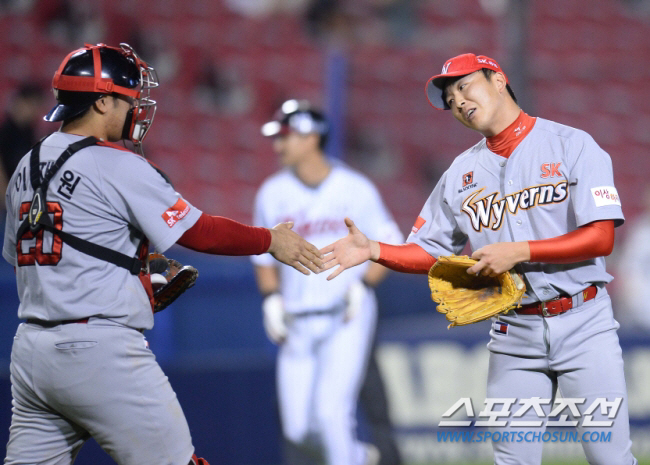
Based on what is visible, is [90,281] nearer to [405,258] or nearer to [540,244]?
[405,258]

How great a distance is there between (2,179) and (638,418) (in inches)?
190

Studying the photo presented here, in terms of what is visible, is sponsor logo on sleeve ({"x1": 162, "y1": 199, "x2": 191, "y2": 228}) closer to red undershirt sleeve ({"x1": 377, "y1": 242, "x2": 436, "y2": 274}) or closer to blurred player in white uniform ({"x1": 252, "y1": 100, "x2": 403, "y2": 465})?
red undershirt sleeve ({"x1": 377, "y1": 242, "x2": 436, "y2": 274})

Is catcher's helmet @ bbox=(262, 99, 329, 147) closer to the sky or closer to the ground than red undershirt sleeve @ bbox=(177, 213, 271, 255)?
closer to the sky

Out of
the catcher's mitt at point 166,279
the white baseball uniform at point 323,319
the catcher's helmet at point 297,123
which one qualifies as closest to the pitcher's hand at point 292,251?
the catcher's mitt at point 166,279

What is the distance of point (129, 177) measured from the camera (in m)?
2.53

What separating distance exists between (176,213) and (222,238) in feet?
0.64

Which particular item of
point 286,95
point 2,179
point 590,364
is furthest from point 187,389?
point 286,95

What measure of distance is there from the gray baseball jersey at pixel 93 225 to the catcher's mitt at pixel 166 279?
31 cm

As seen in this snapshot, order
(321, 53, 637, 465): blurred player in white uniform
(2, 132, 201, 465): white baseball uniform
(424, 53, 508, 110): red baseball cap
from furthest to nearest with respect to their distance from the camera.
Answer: (424, 53, 508, 110): red baseball cap → (321, 53, 637, 465): blurred player in white uniform → (2, 132, 201, 465): white baseball uniform

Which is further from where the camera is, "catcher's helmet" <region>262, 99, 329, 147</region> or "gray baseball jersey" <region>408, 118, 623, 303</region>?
"catcher's helmet" <region>262, 99, 329, 147</region>

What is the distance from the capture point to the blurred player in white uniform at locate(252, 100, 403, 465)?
486cm

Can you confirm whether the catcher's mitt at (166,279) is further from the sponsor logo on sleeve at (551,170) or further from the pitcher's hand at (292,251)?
the sponsor logo on sleeve at (551,170)

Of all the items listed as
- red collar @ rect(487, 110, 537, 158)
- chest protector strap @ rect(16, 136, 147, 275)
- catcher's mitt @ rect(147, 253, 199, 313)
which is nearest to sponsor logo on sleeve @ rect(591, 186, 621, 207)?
red collar @ rect(487, 110, 537, 158)

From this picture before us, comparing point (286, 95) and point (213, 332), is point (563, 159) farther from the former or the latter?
point (286, 95)
